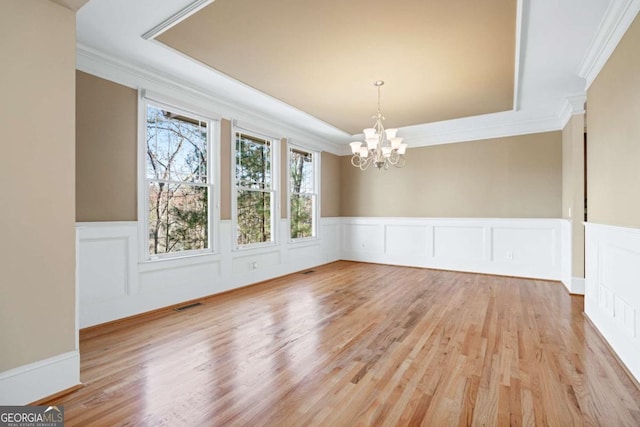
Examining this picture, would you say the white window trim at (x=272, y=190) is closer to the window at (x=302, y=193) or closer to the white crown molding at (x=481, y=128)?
the window at (x=302, y=193)

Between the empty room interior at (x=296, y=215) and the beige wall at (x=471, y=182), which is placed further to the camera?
the beige wall at (x=471, y=182)

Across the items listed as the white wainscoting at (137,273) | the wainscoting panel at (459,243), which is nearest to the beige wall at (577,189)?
the wainscoting panel at (459,243)

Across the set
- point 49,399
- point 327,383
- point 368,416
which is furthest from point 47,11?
point 368,416

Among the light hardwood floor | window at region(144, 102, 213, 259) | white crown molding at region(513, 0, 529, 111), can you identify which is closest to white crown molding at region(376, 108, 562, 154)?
white crown molding at region(513, 0, 529, 111)

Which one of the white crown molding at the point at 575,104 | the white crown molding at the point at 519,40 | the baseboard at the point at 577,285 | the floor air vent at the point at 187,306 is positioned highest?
the white crown molding at the point at 519,40

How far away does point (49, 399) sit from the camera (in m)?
1.82

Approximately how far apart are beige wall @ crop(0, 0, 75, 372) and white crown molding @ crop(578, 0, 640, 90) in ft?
12.4

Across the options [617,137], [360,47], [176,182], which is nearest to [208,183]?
[176,182]

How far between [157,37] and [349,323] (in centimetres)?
323

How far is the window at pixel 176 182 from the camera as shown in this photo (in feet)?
11.6

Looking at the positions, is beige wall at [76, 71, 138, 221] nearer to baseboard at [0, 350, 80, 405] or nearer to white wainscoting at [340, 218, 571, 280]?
baseboard at [0, 350, 80, 405]

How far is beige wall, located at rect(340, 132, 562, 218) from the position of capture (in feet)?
16.9

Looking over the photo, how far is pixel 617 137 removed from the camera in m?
2.45

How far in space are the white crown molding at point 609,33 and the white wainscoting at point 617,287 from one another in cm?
149
